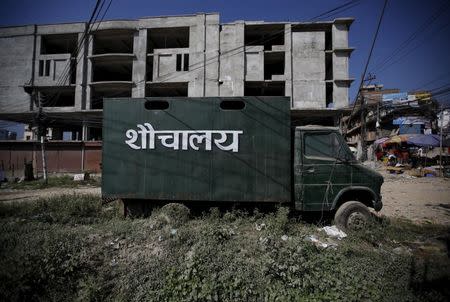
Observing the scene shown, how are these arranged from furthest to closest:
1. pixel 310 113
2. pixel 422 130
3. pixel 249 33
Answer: pixel 422 130 < pixel 249 33 < pixel 310 113

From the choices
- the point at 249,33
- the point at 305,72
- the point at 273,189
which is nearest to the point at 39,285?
the point at 273,189

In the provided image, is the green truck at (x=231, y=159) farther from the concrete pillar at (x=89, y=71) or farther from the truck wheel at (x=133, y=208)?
the concrete pillar at (x=89, y=71)

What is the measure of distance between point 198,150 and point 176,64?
74.4 ft

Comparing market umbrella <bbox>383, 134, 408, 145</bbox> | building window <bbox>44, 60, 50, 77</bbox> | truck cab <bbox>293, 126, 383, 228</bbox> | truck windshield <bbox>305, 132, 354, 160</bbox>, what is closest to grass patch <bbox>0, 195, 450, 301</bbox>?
truck cab <bbox>293, 126, 383, 228</bbox>

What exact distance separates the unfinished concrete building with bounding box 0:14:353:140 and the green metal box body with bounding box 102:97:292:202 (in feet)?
63.3

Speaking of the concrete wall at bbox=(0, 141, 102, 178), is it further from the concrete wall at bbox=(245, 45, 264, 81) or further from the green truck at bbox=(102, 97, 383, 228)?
the green truck at bbox=(102, 97, 383, 228)

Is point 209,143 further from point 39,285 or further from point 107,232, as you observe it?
point 39,285

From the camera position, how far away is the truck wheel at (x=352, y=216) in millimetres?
5191

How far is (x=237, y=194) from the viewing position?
5.42m

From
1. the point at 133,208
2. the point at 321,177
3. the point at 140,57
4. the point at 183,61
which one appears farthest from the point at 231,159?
the point at 140,57

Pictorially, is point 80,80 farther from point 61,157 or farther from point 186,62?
point 186,62

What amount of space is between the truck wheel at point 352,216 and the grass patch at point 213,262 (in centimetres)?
25

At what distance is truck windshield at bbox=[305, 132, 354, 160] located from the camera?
5.46 m

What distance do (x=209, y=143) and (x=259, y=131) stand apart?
1.24 m
